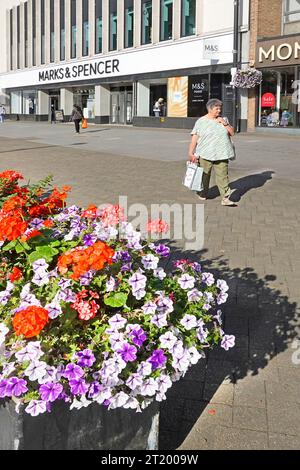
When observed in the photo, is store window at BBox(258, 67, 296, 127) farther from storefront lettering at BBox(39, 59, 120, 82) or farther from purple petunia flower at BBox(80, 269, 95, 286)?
purple petunia flower at BBox(80, 269, 95, 286)

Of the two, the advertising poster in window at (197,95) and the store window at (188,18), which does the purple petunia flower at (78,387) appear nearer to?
the advertising poster in window at (197,95)

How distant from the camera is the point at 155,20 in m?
34.1

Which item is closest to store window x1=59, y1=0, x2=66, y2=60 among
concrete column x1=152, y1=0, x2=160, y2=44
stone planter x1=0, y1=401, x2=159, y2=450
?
concrete column x1=152, y1=0, x2=160, y2=44

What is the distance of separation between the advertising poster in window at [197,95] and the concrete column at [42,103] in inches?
884

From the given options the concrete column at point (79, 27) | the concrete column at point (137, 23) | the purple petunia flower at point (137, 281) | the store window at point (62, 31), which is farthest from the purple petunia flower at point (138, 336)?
the store window at point (62, 31)

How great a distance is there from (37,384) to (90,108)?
4219cm

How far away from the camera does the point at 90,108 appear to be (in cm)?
4291

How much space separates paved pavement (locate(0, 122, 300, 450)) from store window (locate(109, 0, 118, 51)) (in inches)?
1077

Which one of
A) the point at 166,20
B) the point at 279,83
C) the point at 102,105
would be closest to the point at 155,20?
the point at 166,20

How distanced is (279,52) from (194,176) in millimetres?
19086

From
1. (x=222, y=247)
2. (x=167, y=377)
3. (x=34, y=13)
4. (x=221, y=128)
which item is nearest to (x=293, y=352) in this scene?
(x=167, y=377)

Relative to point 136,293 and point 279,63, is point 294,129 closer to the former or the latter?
point 279,63

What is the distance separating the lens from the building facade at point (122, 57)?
29922mm

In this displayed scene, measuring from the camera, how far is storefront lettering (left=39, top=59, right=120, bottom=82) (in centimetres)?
3888
